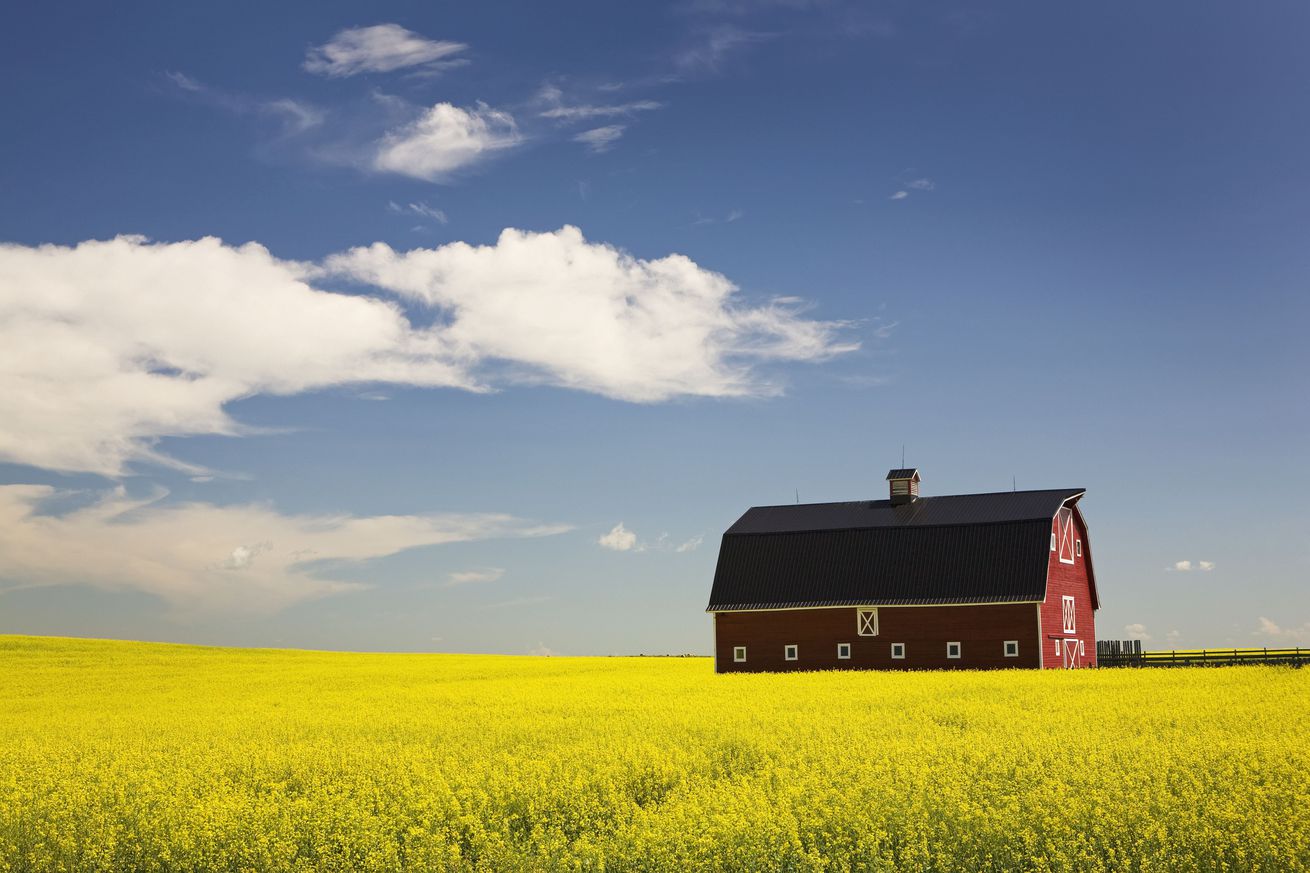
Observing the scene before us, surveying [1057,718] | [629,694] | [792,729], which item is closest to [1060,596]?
[629,694]

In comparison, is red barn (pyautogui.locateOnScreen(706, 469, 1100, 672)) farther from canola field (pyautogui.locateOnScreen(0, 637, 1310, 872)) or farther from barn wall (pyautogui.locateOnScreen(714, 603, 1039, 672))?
canola field (pyautogui.locateOnScreen(0, 637, 1310, 872))

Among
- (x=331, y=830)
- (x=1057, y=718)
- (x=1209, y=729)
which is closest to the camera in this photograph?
(x=331, y=830)

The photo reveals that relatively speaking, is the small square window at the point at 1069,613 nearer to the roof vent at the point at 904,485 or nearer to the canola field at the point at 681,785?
the roof vent at the point at 904,485

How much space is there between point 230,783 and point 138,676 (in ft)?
122

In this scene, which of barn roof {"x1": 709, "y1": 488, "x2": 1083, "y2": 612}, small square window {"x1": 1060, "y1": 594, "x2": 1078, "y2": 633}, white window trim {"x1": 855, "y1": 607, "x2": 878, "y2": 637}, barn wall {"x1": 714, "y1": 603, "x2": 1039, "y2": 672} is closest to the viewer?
barn wall {"x1": 714, "y1": 603, "x2": 1039, "y2": 672}

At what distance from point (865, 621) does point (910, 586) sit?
251cm

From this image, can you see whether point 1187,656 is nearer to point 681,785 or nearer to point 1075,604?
point 1075,604

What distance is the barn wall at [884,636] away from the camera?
4847 centimetres

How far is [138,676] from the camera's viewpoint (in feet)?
167

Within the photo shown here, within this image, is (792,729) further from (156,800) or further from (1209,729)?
(156,800)

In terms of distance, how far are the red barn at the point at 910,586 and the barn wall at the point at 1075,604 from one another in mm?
90

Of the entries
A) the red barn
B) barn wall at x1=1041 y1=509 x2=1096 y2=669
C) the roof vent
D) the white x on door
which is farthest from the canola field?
the roof vent

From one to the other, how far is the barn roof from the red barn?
2.0 inches

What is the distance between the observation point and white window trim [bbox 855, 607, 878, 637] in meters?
50.5
